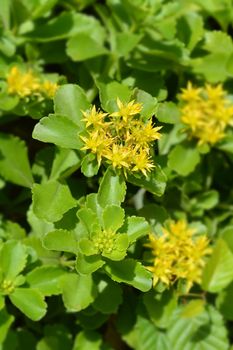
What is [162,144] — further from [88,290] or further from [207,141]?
[88,290]

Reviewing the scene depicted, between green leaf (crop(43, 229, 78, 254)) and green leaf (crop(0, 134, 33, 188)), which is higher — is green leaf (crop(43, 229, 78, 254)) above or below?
above

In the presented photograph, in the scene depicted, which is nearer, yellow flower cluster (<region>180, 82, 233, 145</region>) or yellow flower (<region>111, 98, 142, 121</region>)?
yellow flower (<region>111, 98, 142, 121</region>)

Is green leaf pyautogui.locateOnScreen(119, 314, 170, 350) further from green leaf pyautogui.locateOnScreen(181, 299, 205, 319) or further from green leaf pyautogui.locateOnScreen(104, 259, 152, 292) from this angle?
green leaf pyautogui.locateOnScreen(104, 259, 152, 292)

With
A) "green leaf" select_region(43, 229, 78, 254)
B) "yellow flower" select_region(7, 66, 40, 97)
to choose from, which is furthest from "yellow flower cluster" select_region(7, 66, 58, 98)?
"green leaf" select_region(43, 229, 78, 254)

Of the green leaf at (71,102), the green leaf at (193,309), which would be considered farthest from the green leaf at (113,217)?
the green leaf at (193,309)

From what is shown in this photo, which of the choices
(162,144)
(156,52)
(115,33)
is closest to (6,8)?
(115,33)

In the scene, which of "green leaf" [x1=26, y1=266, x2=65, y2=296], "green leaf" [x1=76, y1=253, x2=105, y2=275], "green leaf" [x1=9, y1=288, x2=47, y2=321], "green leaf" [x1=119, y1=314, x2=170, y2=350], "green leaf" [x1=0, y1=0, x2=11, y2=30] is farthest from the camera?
"green leaf" [x1=0, y1=0, x2=11, y2=30]

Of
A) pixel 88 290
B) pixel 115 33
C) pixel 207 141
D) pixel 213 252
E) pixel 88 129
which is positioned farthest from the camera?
pixel 115 33
